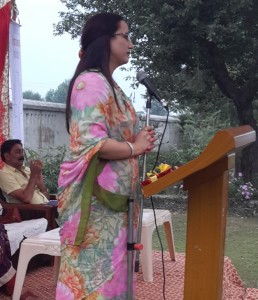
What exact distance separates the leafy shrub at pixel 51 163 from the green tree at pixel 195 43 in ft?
6.67

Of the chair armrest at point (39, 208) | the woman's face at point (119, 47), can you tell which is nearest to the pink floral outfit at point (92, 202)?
the woman's face at point (119, 47)

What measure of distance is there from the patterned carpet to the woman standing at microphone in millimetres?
1760

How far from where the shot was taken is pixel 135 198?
6.48 ft

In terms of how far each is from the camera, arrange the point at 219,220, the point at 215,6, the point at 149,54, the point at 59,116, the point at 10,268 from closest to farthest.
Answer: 1. the point at 219,220
2. the point at 10,268
3. the point at 215,6
4. the point at 149,54
5. the point at 59,116

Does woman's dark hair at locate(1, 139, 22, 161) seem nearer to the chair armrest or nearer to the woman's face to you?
the chair armrest

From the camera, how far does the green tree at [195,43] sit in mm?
8016

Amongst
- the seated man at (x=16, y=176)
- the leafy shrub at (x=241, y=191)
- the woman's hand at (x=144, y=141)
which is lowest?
the leafy shrub at (x=241, y=191)

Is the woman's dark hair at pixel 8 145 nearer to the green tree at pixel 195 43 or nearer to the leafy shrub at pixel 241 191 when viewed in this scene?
the green tree at pixel 195 43

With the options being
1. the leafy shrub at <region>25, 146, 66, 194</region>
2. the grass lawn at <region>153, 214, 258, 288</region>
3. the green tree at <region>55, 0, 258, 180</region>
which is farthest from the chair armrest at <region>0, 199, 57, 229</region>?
the green tree at <region>55, 0, 258, 180</region>

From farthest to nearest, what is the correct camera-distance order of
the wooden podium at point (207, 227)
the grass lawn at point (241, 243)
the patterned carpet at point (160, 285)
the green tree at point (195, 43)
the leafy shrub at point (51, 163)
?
the leafy shrub at point (51, 163)
the green tree at point (195, 43)
the grass lawn at point (241, 243)
the patterned carpet at point (160, 285)
the wooden podium at point (207, 227)

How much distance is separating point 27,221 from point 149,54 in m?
5.17

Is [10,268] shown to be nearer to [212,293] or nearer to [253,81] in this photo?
[212,293]

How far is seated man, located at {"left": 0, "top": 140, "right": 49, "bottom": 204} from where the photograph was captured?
4.39m

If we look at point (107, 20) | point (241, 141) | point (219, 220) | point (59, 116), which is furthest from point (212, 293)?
point (59, 116)
